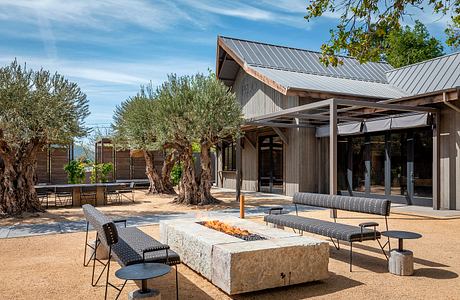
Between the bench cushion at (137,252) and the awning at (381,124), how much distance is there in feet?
31.7

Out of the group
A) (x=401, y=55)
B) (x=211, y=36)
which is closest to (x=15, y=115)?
(x=211, y=36)

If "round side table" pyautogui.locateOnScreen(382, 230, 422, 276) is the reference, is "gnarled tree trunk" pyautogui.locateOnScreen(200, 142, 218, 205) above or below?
above

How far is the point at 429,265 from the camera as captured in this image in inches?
220

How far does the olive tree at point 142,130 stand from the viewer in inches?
583

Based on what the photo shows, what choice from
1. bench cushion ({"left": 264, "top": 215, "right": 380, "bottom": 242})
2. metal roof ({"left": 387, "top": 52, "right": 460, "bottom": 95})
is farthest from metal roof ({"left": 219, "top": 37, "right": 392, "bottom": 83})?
bench cushion ({"left": 264, "top": 215, "right": 380, "bottom": 242})

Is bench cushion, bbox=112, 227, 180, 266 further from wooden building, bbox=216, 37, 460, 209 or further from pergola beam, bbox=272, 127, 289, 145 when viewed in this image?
pergola beam, bbox=272, 127, 289, 145

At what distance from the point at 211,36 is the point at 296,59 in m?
4.51

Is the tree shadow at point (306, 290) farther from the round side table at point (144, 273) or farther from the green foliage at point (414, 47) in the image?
the green foliage at point (414, 47)

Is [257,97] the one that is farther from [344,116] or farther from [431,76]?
[431,76]

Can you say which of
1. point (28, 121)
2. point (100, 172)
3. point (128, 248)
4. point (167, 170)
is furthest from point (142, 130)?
point (128, 248)

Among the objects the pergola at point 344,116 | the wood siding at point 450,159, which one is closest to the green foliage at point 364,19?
the pergola at point 344,116

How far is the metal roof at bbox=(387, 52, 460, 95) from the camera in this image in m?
13.8

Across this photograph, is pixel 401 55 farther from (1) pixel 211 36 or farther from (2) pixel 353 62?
(1) pixel 211 36

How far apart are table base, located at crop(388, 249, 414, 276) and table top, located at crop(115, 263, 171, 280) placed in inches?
125
